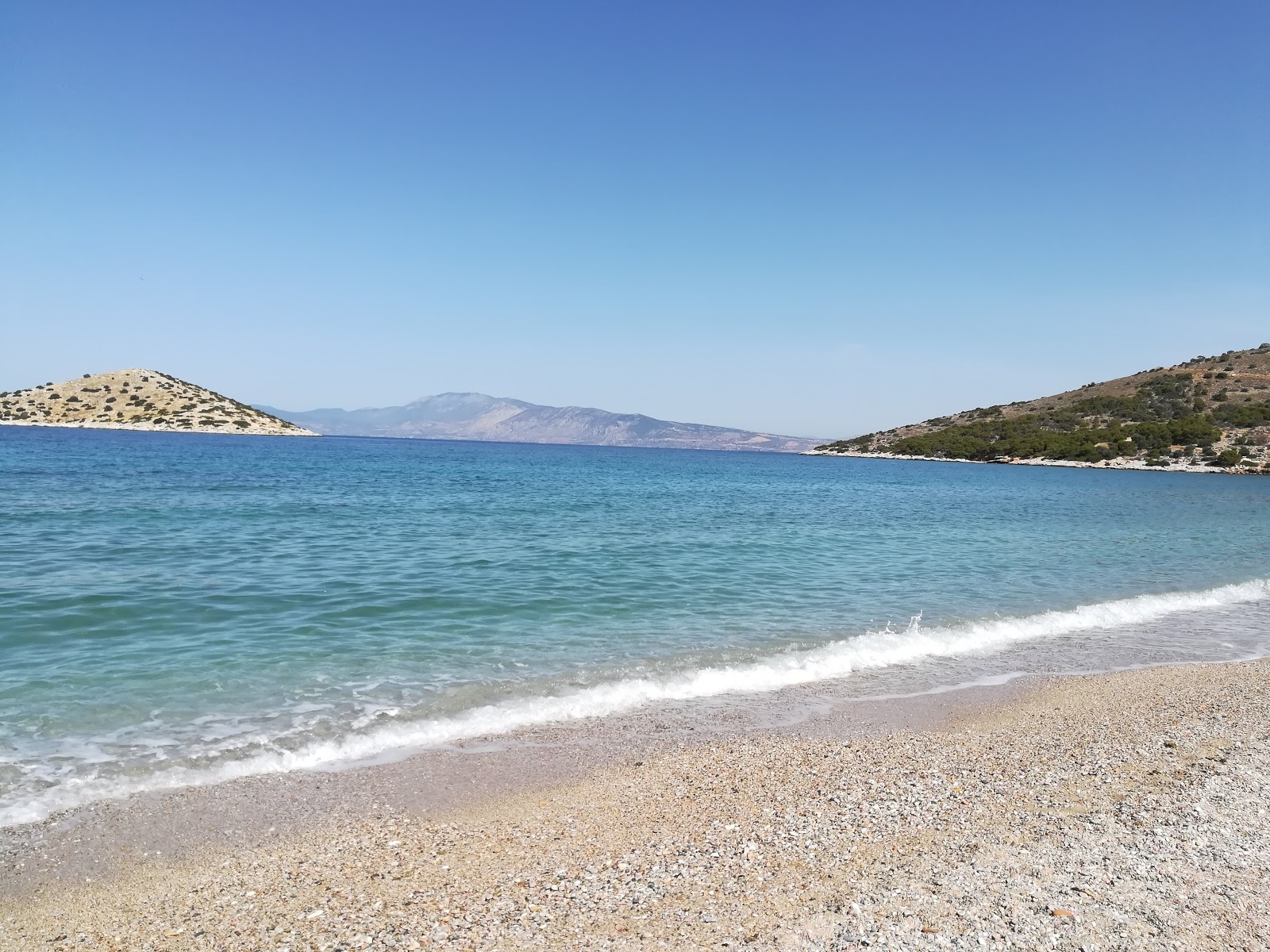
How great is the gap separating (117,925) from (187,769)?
291 centimetres

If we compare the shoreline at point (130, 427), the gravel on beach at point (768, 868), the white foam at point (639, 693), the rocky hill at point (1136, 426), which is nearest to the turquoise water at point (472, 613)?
the white foam at point (639, 693)

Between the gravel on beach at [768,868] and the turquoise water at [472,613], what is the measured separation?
225 cm

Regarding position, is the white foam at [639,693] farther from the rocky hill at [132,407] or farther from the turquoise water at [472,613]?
the rocky hill at [132,407]

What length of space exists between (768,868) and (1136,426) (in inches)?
4845

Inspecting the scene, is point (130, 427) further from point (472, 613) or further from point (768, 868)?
point (768, 868)

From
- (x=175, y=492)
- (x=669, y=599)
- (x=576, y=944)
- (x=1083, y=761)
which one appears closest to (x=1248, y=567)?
(x=669, y=599)

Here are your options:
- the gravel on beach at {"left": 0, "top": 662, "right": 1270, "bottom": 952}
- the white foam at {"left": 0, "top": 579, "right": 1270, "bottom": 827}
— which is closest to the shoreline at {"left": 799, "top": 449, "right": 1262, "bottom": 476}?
the white foam at {"left": 0, "top": 579, "right": 1270, "bottom": 827}

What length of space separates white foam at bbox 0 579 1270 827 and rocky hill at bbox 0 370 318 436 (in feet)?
493

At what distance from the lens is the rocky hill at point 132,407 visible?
444ft

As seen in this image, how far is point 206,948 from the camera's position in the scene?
470 cm

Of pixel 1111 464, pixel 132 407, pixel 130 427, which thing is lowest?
pixel 1111 464

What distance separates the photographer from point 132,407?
141m

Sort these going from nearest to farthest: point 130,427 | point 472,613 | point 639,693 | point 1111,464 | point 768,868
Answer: point 768,868
point 639,693
point 472,613
point 1111,464
point 130,427

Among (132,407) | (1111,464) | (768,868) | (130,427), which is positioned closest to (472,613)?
(768,868)
